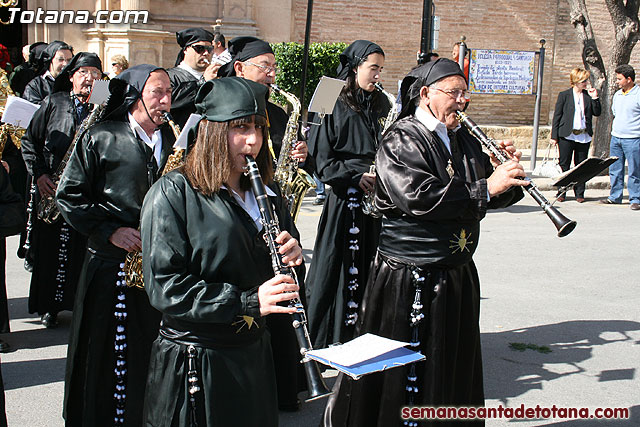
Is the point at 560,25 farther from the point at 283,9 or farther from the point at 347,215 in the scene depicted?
the point at 347,215

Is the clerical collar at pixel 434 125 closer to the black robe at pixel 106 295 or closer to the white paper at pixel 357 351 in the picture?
the white paper at pixel 357 351

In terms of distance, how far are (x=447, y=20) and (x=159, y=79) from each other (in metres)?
16.0

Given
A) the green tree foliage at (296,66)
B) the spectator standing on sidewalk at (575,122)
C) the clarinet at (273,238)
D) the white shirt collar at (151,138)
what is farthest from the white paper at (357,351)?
the green tree foliage at (296,66)

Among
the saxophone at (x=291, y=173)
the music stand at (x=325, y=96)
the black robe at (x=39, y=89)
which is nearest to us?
the saxophone at (x=291, y=173)

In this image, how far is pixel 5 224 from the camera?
3.85 meters

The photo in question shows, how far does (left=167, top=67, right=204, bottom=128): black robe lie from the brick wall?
11.6 metres

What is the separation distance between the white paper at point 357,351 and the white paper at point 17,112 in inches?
154

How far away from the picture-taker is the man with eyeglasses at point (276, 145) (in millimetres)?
4746

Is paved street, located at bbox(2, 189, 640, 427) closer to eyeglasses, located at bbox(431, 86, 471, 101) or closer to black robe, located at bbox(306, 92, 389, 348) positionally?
black robe, located at bbox(306, 92, 389, 348)

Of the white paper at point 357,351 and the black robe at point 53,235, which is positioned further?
the black robe at point 53,235

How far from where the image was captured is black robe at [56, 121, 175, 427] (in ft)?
12.9

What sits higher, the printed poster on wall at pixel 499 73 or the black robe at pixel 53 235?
the printed poster on wall at pixel 499 73

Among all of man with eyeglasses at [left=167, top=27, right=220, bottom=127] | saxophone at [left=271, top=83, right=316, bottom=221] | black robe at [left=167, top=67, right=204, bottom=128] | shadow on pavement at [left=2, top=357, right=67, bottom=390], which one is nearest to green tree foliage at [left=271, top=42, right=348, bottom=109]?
man with eyeglasses at [left=167, top=27, right=220, bottom=127]

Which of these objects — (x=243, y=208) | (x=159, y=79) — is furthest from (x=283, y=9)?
(x=243, y=208)
